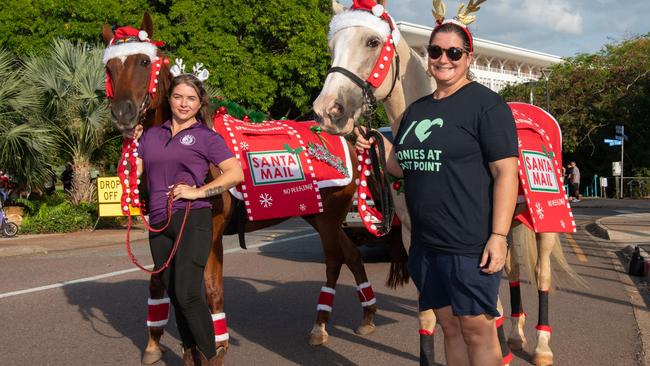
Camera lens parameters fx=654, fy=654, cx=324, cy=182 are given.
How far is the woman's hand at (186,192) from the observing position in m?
4.07

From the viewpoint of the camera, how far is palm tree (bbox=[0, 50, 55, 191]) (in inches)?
604

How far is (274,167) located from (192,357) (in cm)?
187

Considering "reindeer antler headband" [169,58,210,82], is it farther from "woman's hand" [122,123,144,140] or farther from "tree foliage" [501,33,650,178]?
"tree foliage" [501,33,650,178]

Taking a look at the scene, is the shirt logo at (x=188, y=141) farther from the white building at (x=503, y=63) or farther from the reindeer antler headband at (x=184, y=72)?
the white building at (x=503, y=63)

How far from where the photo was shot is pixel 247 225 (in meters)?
5.71

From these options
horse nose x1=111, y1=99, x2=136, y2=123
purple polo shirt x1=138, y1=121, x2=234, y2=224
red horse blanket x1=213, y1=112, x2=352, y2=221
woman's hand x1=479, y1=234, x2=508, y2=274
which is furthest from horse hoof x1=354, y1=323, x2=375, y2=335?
woman's hand x1=479, y1=234, x2=508, y2=274

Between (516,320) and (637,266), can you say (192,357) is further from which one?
(637,266)

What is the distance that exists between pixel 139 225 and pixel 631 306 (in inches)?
571

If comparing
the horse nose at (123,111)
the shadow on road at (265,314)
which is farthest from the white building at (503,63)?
the horse nose at (123,111)

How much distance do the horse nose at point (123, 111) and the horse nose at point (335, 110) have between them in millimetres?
1643

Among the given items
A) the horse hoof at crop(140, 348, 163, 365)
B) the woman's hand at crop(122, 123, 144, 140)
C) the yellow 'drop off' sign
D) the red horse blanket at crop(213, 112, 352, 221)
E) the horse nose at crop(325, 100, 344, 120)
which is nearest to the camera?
the horse nose at crop(325, 100, 344, 120)

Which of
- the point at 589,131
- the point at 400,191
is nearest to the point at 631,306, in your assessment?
the point at 400,191

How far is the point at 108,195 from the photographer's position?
1628 centimetres

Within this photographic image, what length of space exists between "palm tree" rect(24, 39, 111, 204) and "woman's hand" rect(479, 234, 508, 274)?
15.4 meters
